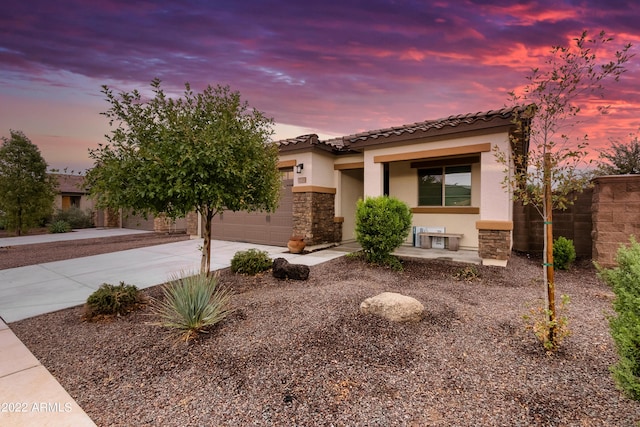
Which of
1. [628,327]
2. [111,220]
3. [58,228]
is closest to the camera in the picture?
[628,327]

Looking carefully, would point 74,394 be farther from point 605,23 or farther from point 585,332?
point 605,23

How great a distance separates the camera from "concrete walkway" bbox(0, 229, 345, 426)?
91.0 inches

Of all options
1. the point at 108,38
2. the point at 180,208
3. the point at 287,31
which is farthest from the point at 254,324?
the point at 108,38

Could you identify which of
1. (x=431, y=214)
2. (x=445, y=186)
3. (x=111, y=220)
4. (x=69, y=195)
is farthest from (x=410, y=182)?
(x=69, y=195)

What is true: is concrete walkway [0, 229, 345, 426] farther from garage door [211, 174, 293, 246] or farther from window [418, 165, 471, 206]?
window [418, 165, 471, 206]

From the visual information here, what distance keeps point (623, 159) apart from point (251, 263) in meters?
13.8

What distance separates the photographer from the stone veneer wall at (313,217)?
9.74 m

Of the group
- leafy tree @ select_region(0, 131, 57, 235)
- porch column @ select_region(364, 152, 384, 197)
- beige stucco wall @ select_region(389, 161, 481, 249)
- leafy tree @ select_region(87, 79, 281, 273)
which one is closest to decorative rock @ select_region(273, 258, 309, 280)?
leafy tree @ select_region(87, 79, 281, 273)

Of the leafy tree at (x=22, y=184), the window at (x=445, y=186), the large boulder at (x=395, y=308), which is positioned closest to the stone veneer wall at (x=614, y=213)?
the window at (x=445, y=186)

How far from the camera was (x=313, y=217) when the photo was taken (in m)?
9.80

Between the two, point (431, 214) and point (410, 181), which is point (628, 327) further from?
point (410, 181)

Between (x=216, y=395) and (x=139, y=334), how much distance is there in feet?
6.05

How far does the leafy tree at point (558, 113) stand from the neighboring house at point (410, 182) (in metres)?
3.97

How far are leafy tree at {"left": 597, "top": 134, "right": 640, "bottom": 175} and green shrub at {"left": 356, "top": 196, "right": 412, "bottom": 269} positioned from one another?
8980 millimetres
